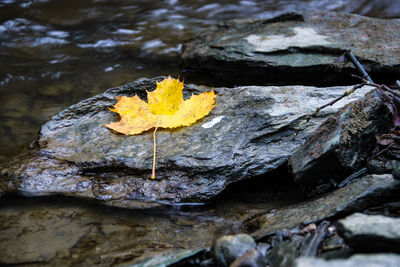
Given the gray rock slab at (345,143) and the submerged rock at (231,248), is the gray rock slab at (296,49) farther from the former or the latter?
the submerged rock at (231,248)

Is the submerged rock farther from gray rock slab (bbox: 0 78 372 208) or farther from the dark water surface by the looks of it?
the dark water surface

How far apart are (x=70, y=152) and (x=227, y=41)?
2.81 meters

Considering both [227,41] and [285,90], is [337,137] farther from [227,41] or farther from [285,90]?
[227,41]

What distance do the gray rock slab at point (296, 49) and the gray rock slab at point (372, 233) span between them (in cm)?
268

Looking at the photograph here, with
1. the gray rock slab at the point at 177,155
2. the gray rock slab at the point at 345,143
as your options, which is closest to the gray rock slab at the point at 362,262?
the gray rock slab at the point at 345,143

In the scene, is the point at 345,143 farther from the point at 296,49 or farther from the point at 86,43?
the point at 86,43

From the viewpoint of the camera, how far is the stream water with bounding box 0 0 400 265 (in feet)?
7.83

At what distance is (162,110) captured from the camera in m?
3.10

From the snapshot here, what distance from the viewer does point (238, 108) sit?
124 inches

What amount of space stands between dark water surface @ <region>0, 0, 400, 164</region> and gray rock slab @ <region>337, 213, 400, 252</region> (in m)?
2.95

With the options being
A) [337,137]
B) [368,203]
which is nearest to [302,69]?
[337,137]

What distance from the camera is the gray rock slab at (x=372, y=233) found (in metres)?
1.60

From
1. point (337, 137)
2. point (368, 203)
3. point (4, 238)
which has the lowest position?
point (4, 238)

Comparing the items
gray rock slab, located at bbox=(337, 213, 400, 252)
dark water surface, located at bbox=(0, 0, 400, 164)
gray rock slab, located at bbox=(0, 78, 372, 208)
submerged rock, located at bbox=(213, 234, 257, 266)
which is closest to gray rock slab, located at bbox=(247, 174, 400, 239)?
submerged rock, located at bbox=(213, 234, 257, 266)
